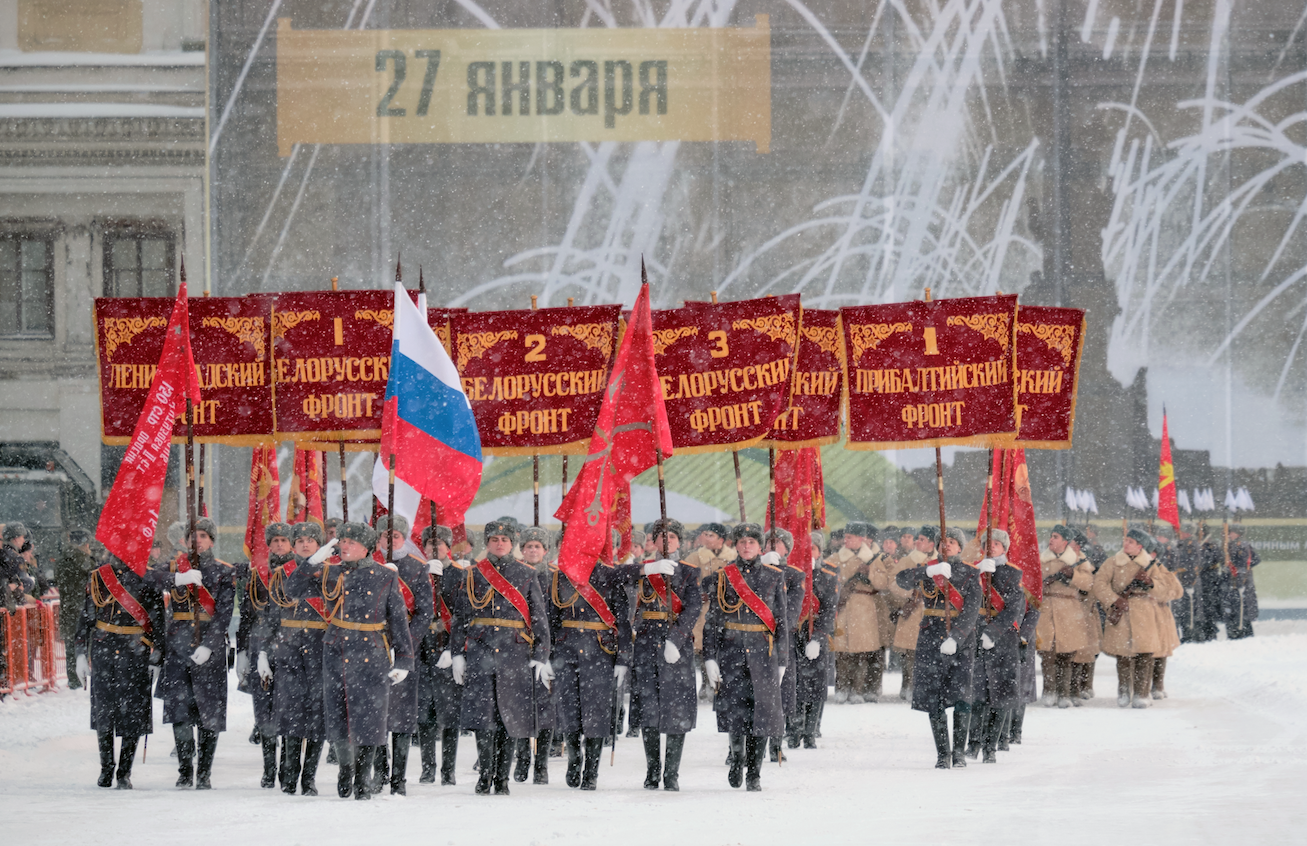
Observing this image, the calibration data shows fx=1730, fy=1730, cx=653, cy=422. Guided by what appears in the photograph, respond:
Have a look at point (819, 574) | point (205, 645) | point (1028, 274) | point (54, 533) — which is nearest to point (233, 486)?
point (54, 533)

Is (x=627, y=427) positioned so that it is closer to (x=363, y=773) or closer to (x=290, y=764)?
(x=363, y=773)

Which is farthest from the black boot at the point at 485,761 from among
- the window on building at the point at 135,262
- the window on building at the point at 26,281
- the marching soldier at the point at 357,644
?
the window on building at the point at 26,281

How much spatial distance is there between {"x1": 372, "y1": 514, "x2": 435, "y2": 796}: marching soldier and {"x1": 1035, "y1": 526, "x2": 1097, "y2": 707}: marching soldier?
23.0 ft

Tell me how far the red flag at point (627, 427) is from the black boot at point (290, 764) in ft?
6.03

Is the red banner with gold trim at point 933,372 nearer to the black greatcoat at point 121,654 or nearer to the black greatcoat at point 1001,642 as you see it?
the black greatcoat at point 1001,642

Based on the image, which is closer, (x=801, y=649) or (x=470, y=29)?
(x=801, y=649)

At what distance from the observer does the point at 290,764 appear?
386 inches

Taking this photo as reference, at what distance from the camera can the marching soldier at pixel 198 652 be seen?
32.9 feet

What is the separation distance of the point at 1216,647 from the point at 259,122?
16368 mm

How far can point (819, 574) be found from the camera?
13500mm

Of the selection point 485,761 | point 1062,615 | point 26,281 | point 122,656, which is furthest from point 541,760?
point 26,281

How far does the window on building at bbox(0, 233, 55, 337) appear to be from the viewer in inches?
1044

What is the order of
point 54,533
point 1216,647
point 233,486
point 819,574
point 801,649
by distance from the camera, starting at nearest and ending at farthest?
point 801,649 → point 819,574 → point 1216,647 → point 54,533 → point 233,486

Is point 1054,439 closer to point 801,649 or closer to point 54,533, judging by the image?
point 801,649
